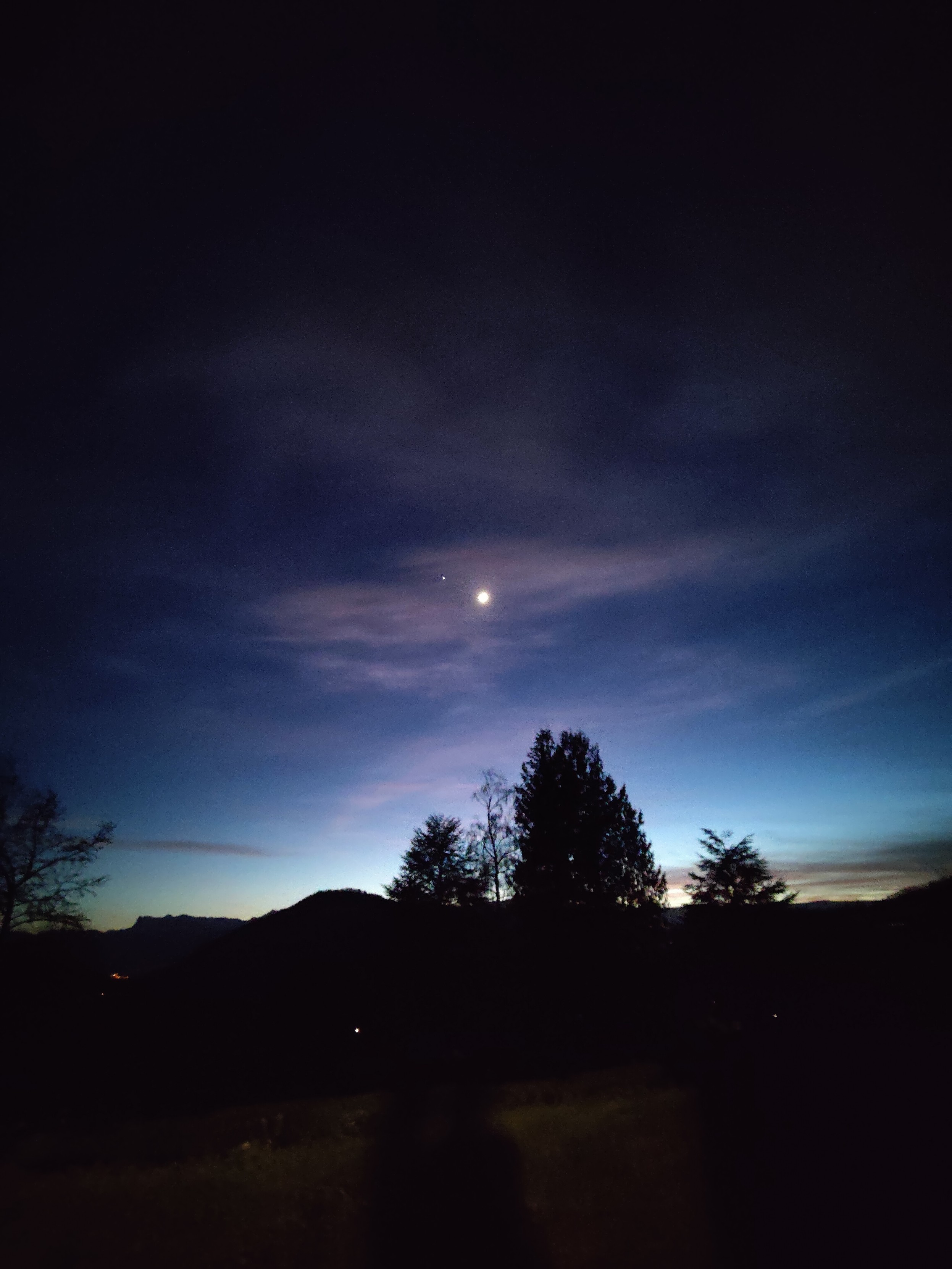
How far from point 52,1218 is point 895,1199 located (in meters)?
15.6

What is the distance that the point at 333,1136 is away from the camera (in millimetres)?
12109

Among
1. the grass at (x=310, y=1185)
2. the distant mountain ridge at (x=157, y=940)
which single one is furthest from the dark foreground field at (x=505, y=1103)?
the distant mountain ridge at (x=157, y=940)

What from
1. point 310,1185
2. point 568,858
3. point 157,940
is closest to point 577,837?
point 568,858

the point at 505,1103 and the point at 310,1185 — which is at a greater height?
the point at 310,1185

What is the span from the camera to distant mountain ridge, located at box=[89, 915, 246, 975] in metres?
111

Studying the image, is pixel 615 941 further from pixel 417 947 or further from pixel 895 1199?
pixel 895 1199

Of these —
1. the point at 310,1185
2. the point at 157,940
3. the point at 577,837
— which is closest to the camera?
the point at 310,1185

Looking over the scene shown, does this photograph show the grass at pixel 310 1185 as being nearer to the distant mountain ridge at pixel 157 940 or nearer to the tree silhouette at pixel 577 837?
the tree silhouette at pixel 577 837

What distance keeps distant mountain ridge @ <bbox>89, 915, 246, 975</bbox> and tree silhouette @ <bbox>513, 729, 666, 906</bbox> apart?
84189 mm

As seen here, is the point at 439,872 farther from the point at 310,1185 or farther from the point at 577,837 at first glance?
the point at 310,1185

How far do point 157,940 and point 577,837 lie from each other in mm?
171153

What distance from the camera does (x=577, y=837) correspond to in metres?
30.6

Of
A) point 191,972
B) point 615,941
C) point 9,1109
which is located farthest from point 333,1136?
point 191,972

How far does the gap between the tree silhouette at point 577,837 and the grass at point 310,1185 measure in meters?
15.0
